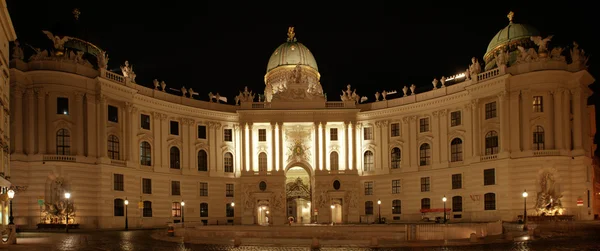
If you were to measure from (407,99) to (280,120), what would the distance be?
49.8 ft

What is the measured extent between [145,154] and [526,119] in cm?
3949

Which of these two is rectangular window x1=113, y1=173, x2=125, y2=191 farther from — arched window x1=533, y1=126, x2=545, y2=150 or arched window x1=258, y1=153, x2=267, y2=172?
arched window x1=533, y1=126, x2=545, y2=150

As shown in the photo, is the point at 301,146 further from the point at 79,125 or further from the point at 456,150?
the point at 79,125

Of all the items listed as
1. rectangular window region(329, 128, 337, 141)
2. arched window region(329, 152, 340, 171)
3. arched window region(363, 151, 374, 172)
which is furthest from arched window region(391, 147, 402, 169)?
rectangular window region(329, 128, 337, 141)

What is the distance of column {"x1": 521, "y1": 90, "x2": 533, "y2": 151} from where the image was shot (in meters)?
58.9

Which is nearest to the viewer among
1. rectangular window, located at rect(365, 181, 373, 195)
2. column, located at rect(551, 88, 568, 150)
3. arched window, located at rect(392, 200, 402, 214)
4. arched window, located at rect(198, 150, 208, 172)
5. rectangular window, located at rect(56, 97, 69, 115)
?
rectangular window, located at rect(56, 97, 69, 115)

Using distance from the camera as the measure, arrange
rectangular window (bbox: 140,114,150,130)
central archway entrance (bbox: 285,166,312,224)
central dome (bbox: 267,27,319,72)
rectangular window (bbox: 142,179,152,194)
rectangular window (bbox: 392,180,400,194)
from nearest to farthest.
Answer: rectangular window (bbox: 142,179,152,194)
rectangular window (bbox: 140,114,150,130)
rectangular window (bbox: 392,180,400,194)
central archway entrance (bbox: 285,166,312,224)
central dome (bbox: 267,27,319,72)

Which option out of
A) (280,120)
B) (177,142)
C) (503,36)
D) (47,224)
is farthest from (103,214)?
(503,36)

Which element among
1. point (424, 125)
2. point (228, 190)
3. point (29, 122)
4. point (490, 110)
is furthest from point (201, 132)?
point (490, 110)

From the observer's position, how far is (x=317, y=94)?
7412 centimetres

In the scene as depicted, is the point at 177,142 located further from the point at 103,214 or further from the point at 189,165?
the point at 103,214

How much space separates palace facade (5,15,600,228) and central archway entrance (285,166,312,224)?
6.9 inches

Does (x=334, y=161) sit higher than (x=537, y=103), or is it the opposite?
(x=537, y=103)

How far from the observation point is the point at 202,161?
72.0 m
